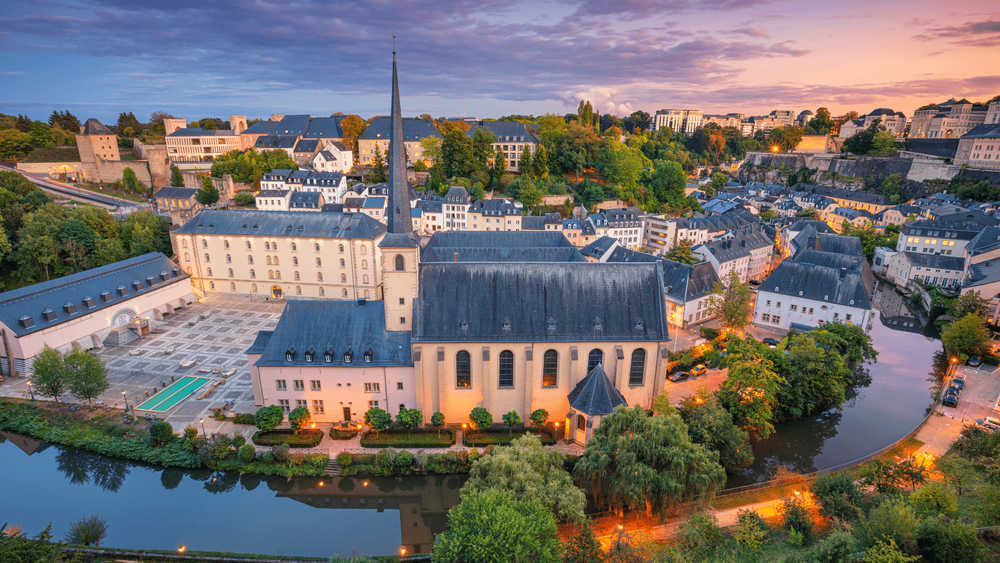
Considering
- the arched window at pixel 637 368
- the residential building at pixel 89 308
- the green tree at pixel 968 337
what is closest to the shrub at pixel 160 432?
the residential building at pixel 89 308

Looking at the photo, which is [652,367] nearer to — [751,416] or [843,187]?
[751,416]

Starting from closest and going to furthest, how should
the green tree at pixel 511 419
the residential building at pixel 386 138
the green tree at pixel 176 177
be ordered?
the green tree at pixel 511 419 < the green tree at pixel 176 177 < the residential building at pixel 386 138

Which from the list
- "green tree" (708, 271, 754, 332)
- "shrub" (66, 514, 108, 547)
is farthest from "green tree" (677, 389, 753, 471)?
"shrub" (66, 514, 108, 547)

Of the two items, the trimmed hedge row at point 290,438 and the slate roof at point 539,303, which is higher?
the slate roof at point 539,303

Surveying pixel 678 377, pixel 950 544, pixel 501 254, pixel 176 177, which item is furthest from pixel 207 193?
pixel 950 544

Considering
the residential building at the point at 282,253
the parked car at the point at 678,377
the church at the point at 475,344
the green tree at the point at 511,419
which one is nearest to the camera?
the green tree at the point at 511,419

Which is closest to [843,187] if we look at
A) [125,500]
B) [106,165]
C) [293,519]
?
[293,519]

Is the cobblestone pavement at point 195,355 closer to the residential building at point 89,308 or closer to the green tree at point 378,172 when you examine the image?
the residential building at point 89,308
